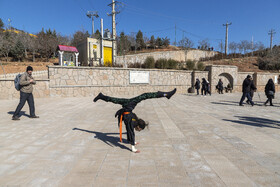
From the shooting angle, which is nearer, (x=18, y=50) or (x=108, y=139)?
(x=108, y=139)

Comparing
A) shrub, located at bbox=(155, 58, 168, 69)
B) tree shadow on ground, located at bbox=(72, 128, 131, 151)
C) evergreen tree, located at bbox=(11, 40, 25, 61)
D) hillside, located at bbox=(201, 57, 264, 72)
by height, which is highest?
evergreen tree, located at bbox=(11, 40, 25, 61)

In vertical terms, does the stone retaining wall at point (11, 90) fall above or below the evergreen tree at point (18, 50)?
below

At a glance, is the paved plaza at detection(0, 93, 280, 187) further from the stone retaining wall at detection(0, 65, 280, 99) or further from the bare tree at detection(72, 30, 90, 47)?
the bare tree at detection(72, 30, 90, 47)

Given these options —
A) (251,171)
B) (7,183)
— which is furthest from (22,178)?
(251,171)

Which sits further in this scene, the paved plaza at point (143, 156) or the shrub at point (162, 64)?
the shrub at point (162, 64)

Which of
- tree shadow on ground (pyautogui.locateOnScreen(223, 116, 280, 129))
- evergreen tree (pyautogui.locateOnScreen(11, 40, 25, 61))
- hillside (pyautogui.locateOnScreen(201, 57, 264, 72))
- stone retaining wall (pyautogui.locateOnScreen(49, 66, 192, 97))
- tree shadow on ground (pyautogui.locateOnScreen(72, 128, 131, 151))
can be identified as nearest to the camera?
tree shadow on ground (pyautogui.locateOnScreen(72, 128, 131, 151))

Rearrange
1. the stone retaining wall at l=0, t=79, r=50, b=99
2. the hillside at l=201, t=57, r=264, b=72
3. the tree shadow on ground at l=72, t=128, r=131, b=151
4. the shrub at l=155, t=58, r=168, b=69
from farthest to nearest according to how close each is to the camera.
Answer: the hillside at l=201, t=57, r=264, b=72 < the shrub at l=155, t=58, r=168, b=69 < the stone retaining wall at l=0, t=79, r=50, b=99 < the tree shadow on ground at l=72, t=128, r=131, b=151

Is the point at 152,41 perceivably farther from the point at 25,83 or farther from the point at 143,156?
the point at 143,156

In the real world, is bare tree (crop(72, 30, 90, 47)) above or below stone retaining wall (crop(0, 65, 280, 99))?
above

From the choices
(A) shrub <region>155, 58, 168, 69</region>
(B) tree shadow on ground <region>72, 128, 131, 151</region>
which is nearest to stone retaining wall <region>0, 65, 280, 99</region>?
(A) shrub <region>155, 58, 168, 69</region>

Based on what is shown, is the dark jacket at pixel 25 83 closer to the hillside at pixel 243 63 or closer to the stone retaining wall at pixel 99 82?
the stone retaining wall at pixel 99 82

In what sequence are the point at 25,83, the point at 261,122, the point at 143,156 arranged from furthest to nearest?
the point at 261,122 → the point at 25,83 → the point at 143,156

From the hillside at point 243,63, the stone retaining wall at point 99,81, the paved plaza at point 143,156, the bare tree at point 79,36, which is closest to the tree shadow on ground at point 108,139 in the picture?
the paved plaza at point 143,156

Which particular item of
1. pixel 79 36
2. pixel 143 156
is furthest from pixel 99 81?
pixel 79 36
